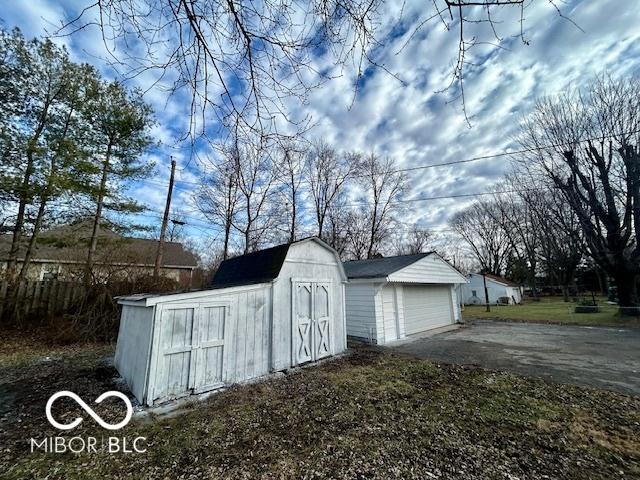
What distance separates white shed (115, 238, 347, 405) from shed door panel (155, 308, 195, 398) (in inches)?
0.6

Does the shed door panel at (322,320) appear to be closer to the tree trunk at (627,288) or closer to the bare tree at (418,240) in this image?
the tree trunk at (627,288)

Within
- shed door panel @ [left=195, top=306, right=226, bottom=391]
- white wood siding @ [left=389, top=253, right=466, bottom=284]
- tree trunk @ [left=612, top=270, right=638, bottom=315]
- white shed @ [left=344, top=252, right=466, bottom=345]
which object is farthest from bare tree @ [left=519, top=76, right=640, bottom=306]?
shed door panel @ [left=195, top=306, right=226, bottom=391]

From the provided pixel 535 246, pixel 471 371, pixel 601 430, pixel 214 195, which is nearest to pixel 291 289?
pixel 471 371

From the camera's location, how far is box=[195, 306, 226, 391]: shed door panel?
4793mm

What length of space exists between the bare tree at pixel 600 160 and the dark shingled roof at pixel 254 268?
1257cm

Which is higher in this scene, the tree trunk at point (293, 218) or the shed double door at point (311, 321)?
the tree trunk at point (293, 218)

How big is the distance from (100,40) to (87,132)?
10.8m

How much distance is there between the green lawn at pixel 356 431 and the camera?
2.73 meters

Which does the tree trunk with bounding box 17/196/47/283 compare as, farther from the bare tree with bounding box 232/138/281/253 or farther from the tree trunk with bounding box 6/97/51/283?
the bare tree with bounding box 232/138/281/253

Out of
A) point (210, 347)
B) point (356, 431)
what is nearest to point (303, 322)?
point (210, 347)

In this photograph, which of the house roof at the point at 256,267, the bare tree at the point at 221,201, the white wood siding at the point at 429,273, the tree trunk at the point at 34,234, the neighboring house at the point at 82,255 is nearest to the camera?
Result: the house roof at the point at 256,267

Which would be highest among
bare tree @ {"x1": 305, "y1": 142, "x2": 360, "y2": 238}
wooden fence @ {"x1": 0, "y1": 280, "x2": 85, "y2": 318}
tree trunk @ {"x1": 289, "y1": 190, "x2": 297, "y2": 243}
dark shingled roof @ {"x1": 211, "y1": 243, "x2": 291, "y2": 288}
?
bare tree @ {"x1": 305, "y1": 142, "x2": 360, "y2": 238}

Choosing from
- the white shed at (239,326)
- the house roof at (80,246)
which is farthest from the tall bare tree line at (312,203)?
the white shed at (239,326)

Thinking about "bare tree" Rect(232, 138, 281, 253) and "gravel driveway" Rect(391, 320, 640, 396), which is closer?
"gravel driveway" Rect(391, 320, 640, 396)
